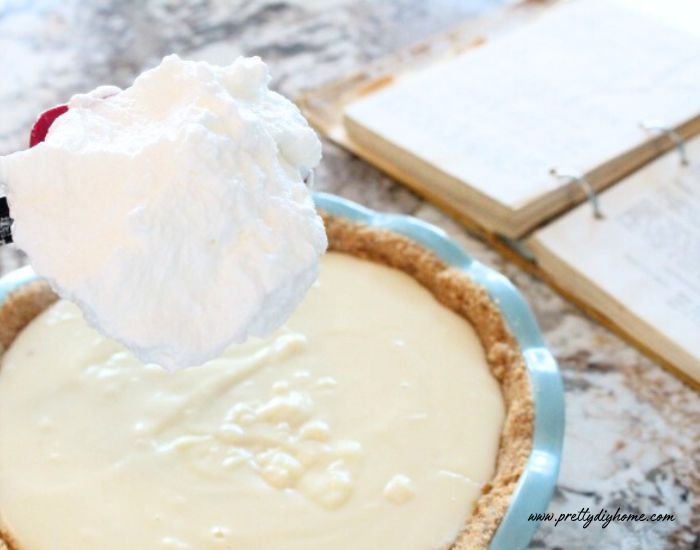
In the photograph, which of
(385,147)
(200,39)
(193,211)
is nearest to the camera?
(193,211)

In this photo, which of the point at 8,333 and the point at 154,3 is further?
the point at 154,3

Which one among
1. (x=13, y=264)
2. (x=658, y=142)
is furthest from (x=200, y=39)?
(x=658, y=142)

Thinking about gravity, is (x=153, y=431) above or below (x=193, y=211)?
below

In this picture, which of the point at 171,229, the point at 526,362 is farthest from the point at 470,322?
the point at 171,229

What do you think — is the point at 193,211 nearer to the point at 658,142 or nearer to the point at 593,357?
the point at 593,357

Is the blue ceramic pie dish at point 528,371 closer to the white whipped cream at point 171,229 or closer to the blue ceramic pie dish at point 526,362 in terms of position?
the blue ceramic pie dish at point 526,362

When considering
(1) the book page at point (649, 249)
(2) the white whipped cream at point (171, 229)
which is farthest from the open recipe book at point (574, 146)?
(2) the white whipped cream at point (171, 229)
